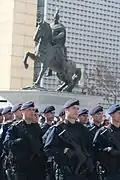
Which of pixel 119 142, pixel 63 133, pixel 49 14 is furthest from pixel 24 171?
pixel 49 14

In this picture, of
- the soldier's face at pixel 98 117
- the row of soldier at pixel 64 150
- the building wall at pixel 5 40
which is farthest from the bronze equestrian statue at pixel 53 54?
the row of soldier at pixel 64 150

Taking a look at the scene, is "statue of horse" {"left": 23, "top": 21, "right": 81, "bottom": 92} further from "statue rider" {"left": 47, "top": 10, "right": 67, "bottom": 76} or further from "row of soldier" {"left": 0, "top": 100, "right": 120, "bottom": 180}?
"row of soldier" {"left": 0, "top": 100, "right": 120, "bottom": 180}

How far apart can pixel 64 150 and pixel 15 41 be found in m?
21.1

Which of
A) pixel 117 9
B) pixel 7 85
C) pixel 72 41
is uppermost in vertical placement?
pixel 117 9

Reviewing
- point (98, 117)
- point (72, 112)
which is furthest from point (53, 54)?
point (72, 112)

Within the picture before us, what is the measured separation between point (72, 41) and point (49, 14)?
404 cm

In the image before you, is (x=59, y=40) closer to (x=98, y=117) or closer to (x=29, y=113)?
(x=98, y=117)

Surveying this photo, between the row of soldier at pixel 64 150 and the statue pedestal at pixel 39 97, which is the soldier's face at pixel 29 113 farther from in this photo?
the statue pedestal at pixel 39 97

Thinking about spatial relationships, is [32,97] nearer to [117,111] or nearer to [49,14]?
[117,111]

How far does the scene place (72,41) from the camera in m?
46.3

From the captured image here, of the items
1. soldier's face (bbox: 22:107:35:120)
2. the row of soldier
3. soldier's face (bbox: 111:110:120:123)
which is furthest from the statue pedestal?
soldier's face (bbox: 111:110:120:123)

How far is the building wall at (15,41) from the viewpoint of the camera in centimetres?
2595

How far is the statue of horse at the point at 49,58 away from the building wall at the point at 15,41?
7.89 metres

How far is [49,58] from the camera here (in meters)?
17.4
